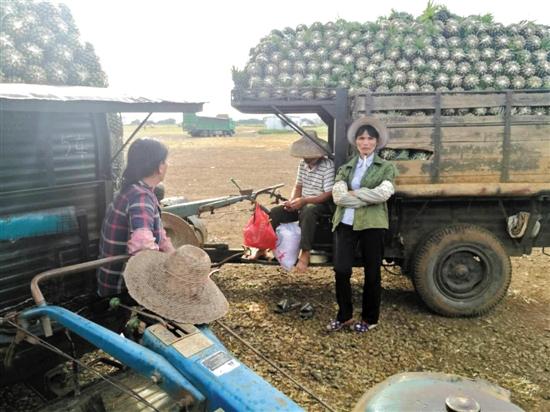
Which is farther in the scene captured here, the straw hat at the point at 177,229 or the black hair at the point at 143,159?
the straw hat at the point at 177,229

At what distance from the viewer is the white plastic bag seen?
198 inches

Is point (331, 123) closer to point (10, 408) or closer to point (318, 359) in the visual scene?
point (318, 359)

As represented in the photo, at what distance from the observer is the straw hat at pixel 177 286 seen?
7.49ft

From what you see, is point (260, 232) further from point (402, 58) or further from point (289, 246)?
point (402, 58)

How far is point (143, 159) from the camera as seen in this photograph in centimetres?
303

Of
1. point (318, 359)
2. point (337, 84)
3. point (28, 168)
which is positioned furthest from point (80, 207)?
point (337, 84)

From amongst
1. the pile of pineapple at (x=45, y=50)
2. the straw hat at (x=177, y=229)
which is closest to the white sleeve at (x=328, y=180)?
the straw hat at (x=177, y=229)

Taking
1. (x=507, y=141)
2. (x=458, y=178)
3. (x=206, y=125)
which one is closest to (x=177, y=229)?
(x=458, y=178)

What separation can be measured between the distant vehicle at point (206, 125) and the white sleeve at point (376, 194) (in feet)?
127

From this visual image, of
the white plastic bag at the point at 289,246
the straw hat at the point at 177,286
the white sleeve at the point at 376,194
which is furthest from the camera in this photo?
the white plastic bag at the point at 289,246

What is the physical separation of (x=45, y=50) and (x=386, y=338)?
6997 millimetres

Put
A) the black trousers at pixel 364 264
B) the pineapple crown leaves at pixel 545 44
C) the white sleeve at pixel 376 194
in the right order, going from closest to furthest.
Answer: the white sleeve at pixel 376 194, the black trousers at pixel 364 264, the pineapple crown leaves at pixel 545 44

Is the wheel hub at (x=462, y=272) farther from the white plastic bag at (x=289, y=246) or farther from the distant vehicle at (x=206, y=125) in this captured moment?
the distant vehicle at (x=206, y=125)

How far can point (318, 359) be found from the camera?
13.3 ft
